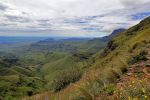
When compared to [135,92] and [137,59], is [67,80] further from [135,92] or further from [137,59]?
[135,92]

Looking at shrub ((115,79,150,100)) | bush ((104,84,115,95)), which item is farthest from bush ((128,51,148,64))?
shrub ((115,79,150,100))

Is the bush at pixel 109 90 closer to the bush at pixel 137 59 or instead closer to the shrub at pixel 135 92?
the shrub at pixel 135 92

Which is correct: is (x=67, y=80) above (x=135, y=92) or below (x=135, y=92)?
below

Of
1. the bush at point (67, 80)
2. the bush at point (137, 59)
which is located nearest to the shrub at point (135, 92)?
the bush at point (137, 59)

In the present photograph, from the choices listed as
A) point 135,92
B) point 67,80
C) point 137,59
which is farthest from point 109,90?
point 67,80

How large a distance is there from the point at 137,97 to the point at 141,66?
5.42 metres

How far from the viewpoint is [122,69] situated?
39.8 ft

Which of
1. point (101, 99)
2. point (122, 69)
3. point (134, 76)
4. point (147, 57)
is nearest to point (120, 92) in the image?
point (101, 99)

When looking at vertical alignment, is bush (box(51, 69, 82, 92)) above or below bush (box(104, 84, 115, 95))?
below

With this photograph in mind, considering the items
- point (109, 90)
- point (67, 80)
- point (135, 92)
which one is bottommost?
point (67, 80)

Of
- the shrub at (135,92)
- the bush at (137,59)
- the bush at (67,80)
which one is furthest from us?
the bush at (67,80)

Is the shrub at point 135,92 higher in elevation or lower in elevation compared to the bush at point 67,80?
higher

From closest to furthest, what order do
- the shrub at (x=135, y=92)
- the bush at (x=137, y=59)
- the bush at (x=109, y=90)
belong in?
the shrub at (x=135, y=92), the bush at (x=109, y=90), the bush at (x=137, y=59)

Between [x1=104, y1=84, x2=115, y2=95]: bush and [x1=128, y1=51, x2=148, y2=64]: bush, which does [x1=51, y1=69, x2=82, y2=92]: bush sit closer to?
[x1=128, y1=51, x2=148, y2=64]: bush
